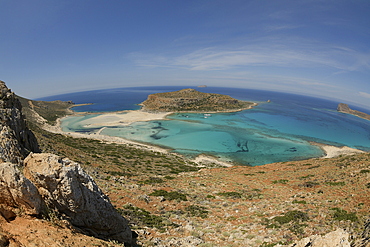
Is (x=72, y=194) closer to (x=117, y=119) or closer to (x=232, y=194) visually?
(x=232, y=194)

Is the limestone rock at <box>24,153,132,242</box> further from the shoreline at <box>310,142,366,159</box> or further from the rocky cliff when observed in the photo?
the shoreline at <box>310,142,366,159</box>

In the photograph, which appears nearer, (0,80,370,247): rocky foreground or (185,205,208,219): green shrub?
(0,80,370,247): rocky foreground

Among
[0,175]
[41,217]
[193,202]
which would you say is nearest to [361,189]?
[193,202]

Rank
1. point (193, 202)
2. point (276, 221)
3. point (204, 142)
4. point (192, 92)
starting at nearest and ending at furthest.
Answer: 1. point (276, 221)
2. point (193, 202)
3. point (204, 142)
4. point (192, 92)

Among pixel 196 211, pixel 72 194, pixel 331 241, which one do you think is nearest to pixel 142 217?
pixel 196 211

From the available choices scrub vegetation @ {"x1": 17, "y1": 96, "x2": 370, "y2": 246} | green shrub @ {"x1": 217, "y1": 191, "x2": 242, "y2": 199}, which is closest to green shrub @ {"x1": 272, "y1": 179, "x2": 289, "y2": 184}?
scrub vegetation @ {"x1": 17, "y1": 96, "x2": 370, "y2": 246}

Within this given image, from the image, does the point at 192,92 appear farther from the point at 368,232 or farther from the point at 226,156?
the point at 368,232
